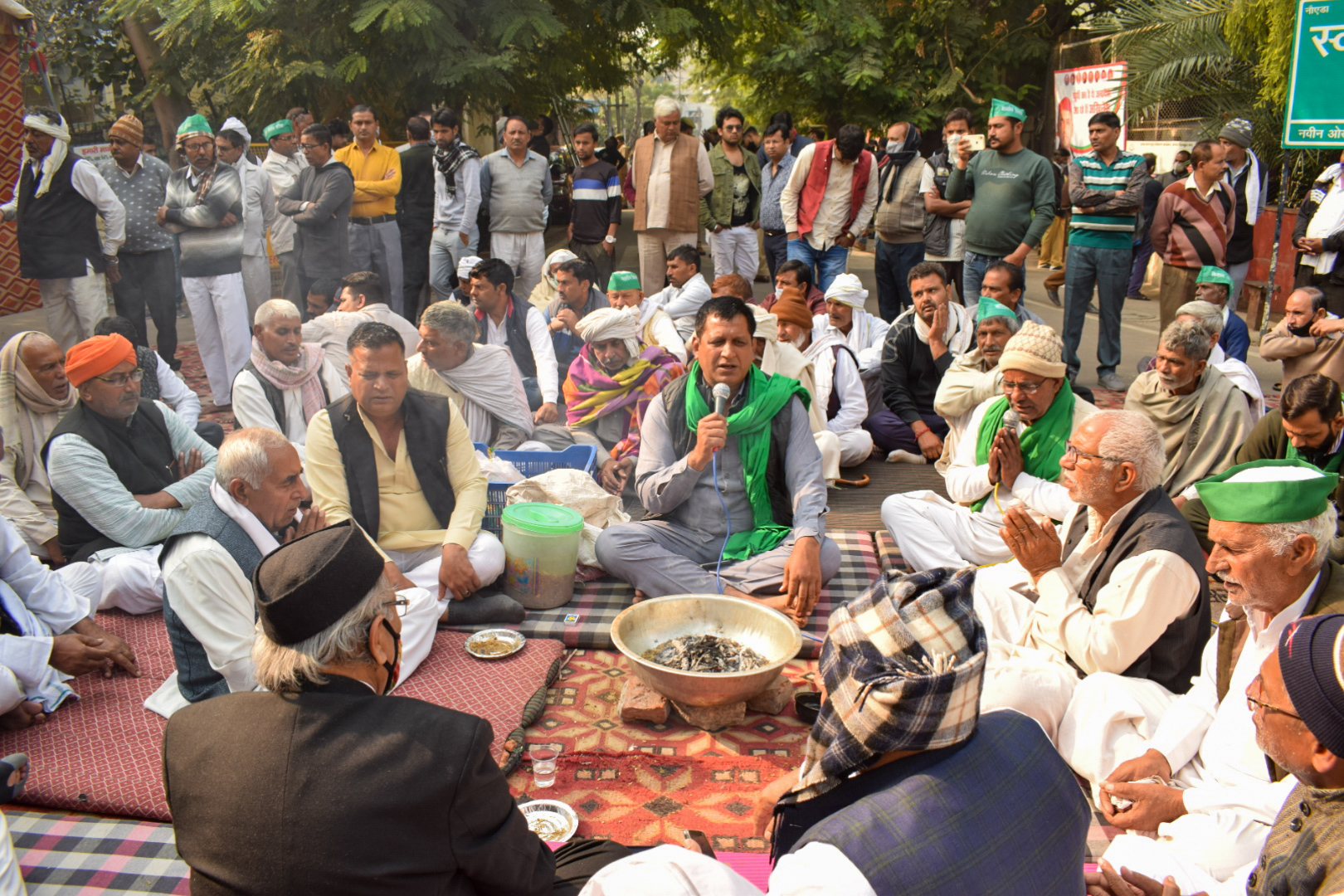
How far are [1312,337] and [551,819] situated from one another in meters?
5.37

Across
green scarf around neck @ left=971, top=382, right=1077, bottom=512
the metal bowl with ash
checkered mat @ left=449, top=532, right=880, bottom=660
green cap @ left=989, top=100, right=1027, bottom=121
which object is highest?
green cap @ left=989, top=100, right=1027, bottom=121

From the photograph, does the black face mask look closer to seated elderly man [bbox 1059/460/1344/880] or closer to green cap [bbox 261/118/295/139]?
seated elderly man [bbox 1059/460/1344/880]

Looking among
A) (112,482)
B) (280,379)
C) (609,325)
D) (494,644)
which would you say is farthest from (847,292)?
(112,482)

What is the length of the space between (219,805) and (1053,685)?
2355mm

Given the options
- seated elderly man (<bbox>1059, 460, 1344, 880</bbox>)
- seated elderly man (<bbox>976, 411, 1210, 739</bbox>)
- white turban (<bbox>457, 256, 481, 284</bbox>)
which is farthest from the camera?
white turban (<bbox>457, 256, 481, 284</bbox>)

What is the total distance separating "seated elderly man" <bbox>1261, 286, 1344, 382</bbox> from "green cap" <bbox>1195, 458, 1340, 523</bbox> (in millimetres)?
3752

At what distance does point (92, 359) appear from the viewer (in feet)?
13.1

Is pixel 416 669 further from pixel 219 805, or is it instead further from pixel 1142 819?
pixel 1142 819

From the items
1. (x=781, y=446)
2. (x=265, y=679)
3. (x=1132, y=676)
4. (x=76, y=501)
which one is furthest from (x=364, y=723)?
(x=76, y=501)

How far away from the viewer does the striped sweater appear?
7379mm

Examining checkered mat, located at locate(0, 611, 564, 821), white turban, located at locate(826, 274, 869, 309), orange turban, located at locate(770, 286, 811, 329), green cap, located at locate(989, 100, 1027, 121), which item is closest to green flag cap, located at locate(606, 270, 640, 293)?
orange turban, located at locate(770, 286, 811, 329)

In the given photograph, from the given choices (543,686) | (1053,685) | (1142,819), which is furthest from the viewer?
(543,686)

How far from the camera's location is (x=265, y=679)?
168 cm

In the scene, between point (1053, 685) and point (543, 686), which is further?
point (543, 686)
